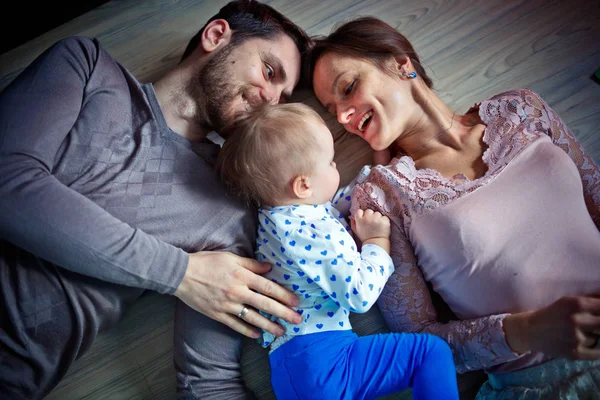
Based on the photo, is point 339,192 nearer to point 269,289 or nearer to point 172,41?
point 269,289

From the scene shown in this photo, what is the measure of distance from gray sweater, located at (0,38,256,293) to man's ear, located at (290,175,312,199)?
239mm

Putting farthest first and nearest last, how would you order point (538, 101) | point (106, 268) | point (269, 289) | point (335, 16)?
1. point (335, 16)
2. point (538, 101)
3. point (269, 289)
4. point (106, 268)

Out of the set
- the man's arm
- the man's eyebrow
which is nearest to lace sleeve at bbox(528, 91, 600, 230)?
the man's eyebrow

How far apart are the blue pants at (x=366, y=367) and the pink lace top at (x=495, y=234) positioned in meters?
0.12

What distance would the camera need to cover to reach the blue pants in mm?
1116

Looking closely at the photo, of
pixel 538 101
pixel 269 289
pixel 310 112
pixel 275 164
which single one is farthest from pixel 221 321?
pixel 538 101

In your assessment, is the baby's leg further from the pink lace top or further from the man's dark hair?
the man's dark hair

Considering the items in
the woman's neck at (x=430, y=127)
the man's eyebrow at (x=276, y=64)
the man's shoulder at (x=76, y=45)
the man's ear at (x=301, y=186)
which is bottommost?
the woman's neck at (x=430, y=127)

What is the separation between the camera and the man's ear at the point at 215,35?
142 centimetres

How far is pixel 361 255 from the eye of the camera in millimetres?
1218

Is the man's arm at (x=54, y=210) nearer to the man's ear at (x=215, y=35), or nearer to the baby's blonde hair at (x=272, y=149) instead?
the baby's blonde hair at (x=272, y=149)

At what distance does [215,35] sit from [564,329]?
134 cm

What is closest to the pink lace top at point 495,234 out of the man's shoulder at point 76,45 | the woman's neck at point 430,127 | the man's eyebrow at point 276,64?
the woman's neck at point 430,127

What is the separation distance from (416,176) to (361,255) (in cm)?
30
